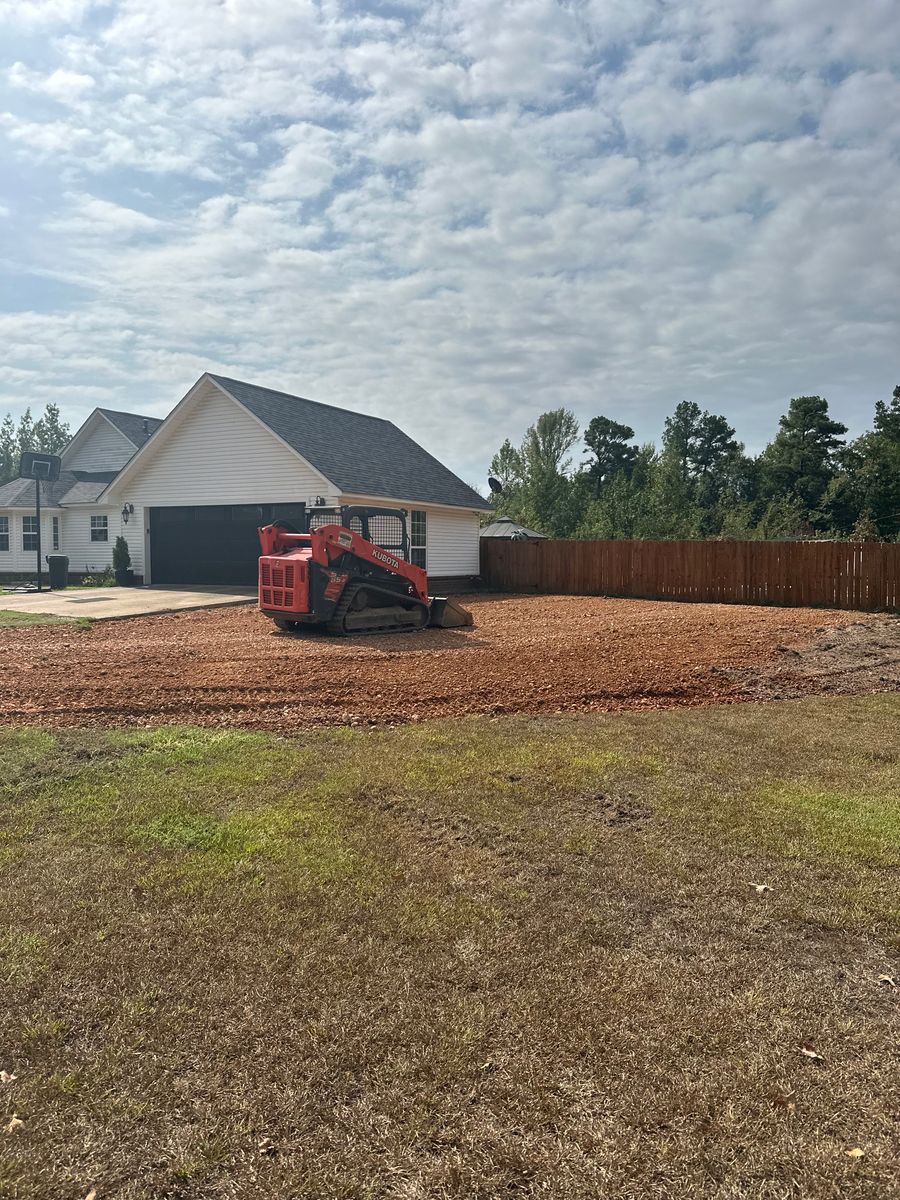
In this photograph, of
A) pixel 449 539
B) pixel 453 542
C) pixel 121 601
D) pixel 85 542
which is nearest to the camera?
pixel 121 601

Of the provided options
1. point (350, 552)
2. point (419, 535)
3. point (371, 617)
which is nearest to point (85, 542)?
point (419, 535)

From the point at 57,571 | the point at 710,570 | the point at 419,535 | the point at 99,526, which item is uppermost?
the point at 99,526

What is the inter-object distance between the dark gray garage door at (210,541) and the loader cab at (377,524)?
770cm

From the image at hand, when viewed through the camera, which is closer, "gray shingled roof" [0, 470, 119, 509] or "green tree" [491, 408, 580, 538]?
"gray shingled roof" [0, 470, 119, 509]

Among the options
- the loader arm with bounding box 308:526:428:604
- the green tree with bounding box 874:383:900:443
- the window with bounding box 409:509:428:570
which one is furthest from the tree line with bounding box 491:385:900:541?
the loader arm with bounding box 308:526:428:604

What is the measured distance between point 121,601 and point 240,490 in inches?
199

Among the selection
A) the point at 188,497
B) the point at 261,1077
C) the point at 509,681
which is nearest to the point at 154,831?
the point at 261,1077

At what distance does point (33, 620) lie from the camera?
14.0m

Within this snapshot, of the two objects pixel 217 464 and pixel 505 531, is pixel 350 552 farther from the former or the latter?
pixel 505 531

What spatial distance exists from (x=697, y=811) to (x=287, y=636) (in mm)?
8747

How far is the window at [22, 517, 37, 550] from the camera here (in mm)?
27531

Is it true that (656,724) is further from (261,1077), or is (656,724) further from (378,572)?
(378,572)

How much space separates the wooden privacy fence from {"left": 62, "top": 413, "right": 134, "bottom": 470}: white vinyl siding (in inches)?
607

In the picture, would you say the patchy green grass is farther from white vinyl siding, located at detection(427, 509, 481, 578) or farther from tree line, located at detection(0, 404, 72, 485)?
tree line, located at detection(0, 404, 72, 485)
